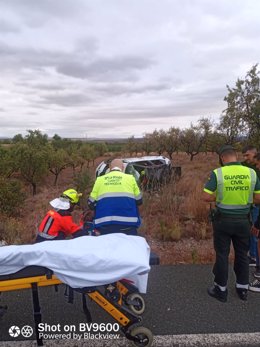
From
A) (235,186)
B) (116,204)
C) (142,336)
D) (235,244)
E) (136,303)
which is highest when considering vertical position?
(235,186)

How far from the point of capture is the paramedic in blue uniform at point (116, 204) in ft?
12.0

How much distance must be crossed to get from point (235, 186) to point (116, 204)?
148cm

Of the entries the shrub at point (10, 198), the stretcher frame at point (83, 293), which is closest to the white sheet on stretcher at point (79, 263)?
the stretcher frame at point (83, 293)

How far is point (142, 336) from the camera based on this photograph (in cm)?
274

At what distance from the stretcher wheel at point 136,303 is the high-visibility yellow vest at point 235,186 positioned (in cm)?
152

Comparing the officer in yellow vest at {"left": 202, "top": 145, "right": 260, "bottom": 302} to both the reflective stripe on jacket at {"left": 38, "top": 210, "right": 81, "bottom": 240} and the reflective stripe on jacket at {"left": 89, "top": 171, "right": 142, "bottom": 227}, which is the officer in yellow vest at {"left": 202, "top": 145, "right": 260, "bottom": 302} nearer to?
the reflective stripe on jacket at {"left": 89, "top": 171, "right": 142, "bottom": 227}

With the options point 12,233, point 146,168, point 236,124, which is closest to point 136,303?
point 12,233

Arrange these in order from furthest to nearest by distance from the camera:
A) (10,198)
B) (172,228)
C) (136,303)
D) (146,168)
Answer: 1. (10,198)
2. (146,168)
3. (172,228)
4. (136,303)

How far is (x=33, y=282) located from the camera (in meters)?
2.61

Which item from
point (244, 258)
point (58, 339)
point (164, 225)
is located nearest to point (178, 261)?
point (244, 258)

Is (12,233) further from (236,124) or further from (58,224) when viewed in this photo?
(236,124)

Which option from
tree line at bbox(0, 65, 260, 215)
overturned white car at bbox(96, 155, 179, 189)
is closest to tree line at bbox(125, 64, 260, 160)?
tree line at bbox(0, 65, 260, 215)

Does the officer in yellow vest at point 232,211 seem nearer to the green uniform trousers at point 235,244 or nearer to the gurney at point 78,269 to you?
the green uniform trousers at point 235,244

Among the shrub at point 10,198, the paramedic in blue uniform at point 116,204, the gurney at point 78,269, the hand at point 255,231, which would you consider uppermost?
the paramedic in blue uniform at point 116,204
